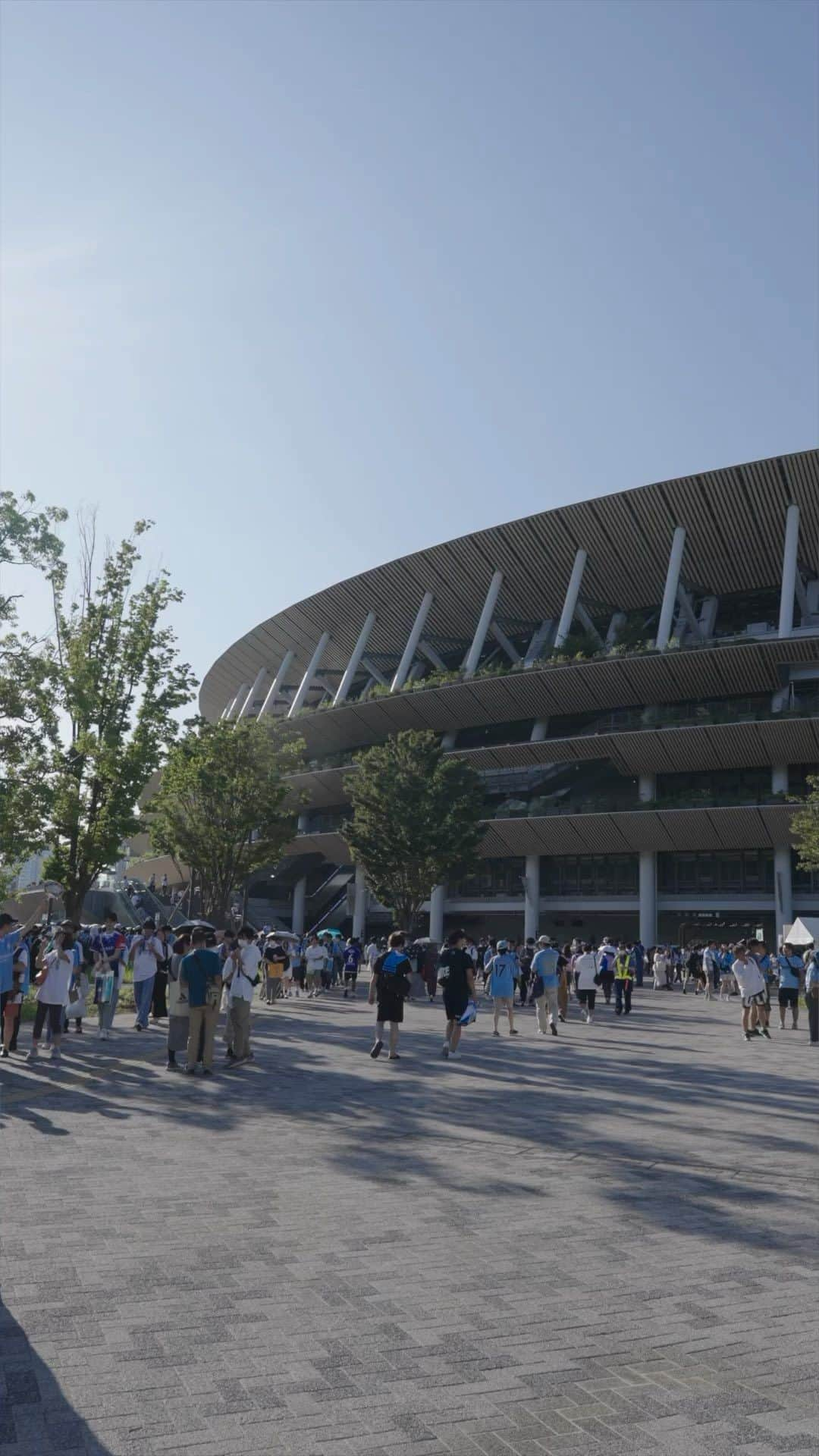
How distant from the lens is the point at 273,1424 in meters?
3.66

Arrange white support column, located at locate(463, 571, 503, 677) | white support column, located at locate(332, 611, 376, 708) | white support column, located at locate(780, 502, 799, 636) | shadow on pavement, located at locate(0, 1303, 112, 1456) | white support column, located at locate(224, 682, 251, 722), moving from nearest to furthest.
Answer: shadow on pavement, located at locate(0, 1303, 112, 1456)
white support column, located at locate(780, 502, 799, 636)
white support column, located at locate(463, 571, 503, 677)
white support column, located at locate(332, 611, 376, 708)
white support column, located at locate(224, 682, 251, 722)

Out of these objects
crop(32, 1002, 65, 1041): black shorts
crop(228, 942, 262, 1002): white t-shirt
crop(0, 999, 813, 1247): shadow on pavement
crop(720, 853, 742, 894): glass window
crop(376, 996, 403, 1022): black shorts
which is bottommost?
crop(0, 999, 813, 1247): shadow on pavement

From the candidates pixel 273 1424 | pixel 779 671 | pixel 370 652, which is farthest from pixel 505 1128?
pixel 370 652

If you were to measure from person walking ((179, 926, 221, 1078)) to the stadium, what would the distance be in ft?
85.3

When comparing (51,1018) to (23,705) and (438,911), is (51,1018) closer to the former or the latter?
(23,705)

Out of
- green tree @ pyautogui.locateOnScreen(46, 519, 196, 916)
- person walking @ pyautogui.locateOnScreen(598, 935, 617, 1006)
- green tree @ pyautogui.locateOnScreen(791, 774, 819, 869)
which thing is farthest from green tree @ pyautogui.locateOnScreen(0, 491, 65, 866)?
green tree @ pyautogui.locateOnScreen(791, 774, 819, 869)

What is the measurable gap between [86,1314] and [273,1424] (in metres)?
1.34

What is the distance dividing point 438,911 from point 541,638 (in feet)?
47.9

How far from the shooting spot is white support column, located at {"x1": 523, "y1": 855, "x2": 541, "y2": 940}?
50.2m

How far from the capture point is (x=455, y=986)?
14.9 m

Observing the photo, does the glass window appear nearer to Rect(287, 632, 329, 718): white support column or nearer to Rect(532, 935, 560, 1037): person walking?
Rect(287, 632, 329, 718): white support column

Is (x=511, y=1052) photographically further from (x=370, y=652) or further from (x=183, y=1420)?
(x=370, y=652)

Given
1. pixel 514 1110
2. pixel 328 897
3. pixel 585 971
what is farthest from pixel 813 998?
pixel 328 897

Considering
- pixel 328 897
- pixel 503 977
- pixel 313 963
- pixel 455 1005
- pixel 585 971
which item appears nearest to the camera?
pixel 455 1005
